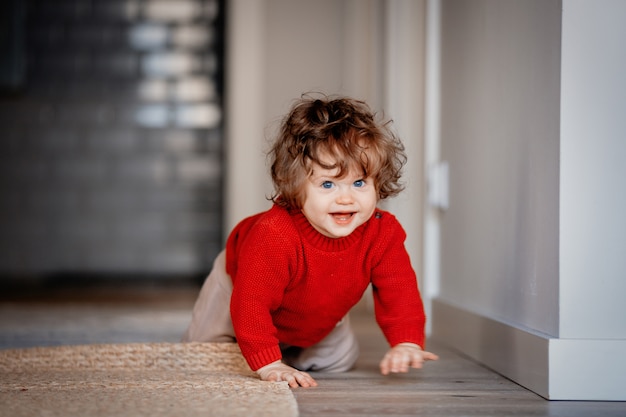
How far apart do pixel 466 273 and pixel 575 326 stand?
669 mm

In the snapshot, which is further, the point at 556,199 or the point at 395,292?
the point at 395,292

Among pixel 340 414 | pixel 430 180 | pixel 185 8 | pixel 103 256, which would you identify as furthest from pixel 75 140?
pixel 340 414

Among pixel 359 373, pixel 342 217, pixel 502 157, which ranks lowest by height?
pixel 359 373

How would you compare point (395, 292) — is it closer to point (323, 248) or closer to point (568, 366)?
point (323, 248)

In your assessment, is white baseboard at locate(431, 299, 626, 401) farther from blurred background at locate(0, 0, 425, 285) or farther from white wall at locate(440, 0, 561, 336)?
blurred background at locate(0, 0, 425, 285)

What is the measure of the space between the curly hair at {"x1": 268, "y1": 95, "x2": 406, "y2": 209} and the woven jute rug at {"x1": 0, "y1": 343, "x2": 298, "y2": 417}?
0.34 metres

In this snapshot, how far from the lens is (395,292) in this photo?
4.92 ft

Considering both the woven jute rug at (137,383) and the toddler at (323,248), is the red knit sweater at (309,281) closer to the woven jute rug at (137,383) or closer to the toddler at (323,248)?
the toddler at (323,248)

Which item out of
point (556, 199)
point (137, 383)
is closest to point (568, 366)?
point (556, 199)

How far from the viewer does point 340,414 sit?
3.85 feet

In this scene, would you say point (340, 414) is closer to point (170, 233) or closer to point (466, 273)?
point (466, 273)

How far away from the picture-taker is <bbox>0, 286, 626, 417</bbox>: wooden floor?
4.04 feet

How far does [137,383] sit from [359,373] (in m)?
0.45

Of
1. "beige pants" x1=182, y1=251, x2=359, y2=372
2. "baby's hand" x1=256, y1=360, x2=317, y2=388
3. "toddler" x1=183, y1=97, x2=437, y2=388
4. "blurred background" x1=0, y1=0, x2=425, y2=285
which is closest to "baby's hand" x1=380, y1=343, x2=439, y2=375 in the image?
"toddler" x1=183, y1=97, x2=437, y2=388
